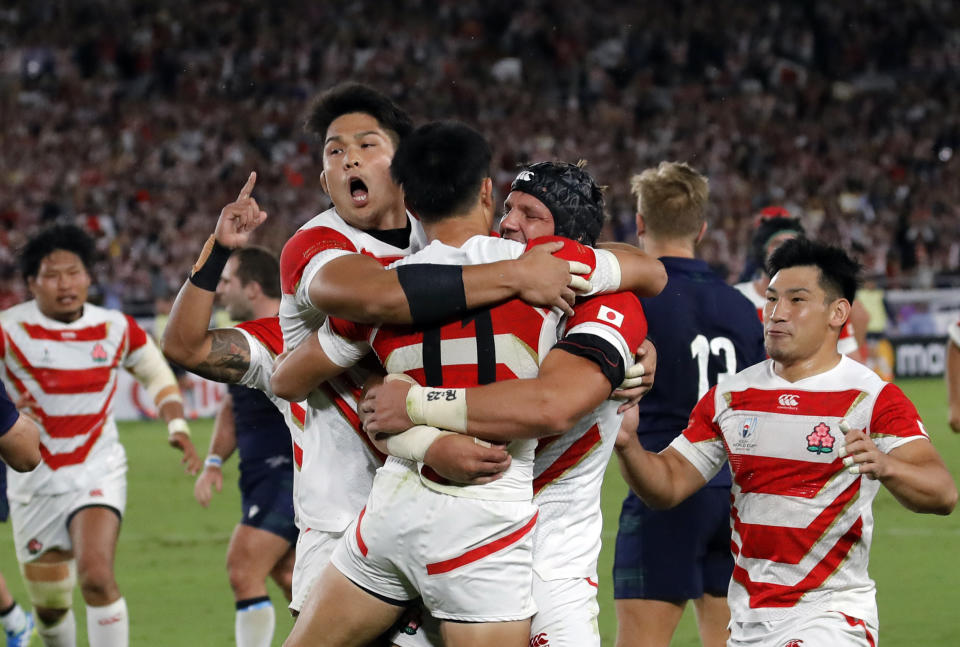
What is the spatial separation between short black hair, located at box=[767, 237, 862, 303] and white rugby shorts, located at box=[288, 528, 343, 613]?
5.86 ft

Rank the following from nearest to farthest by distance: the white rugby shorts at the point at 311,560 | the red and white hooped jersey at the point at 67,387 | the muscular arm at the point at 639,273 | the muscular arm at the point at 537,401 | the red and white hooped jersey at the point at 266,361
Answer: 1. the muscular arm at the point at 537,401
2. the muscular arm at the point at 639,273
3. the white rugby shorts at the point at 311,560
4. the red and white hooped jersey at the point at 266,361
5. the red and white hooped jersey at the point at 67,387

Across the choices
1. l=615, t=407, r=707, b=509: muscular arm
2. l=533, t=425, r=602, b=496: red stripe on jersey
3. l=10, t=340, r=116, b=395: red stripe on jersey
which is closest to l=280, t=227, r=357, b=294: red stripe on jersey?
l=533, t=425, r=602, b=496: red stripe on jersey

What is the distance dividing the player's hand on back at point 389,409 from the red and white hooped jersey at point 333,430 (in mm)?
438

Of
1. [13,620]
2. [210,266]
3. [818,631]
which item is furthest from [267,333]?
[13,620]

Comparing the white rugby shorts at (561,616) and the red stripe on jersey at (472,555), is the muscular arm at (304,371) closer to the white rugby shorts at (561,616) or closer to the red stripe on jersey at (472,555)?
the red stripe on jersey at (472,555)

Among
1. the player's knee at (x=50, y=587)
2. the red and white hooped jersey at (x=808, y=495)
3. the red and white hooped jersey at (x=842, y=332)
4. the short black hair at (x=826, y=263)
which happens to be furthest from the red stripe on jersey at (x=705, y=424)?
the player's knee at (x=50, y=587)

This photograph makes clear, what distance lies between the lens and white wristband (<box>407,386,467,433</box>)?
2.94 m

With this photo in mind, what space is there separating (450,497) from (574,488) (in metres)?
0.49

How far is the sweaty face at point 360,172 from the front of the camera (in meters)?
3.79

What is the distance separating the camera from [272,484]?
20.3 ft

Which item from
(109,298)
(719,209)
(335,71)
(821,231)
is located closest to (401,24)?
(335,71)

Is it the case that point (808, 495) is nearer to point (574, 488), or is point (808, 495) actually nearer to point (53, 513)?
point (574, 488)

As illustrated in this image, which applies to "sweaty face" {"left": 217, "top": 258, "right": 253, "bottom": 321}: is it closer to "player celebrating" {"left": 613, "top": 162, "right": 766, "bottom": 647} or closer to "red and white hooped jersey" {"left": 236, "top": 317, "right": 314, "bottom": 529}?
"red and white hooped jersey" {"left": 236, "top": 317, "right": 314, "bottom": 529}

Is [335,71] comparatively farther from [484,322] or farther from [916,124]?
[484,322]
